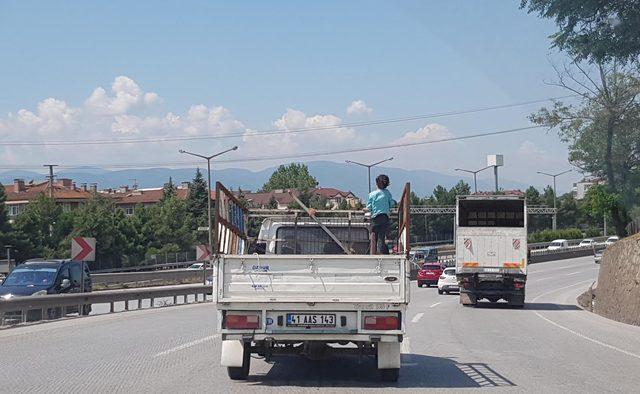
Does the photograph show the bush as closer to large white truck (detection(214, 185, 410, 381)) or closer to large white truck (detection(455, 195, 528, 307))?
large white truck (detection(455, 195, 528, 307))

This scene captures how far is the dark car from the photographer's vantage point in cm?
2373

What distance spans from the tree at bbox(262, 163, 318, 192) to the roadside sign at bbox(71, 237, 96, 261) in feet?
328

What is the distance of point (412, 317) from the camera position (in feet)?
78.4

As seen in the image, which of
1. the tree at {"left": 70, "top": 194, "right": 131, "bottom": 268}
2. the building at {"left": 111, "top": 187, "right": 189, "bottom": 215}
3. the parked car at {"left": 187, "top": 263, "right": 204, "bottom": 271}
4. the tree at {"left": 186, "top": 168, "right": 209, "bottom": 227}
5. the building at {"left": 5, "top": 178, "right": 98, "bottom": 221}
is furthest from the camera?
the building at {"left": 111, "top": 187, "right": 189, "bottom": 215}

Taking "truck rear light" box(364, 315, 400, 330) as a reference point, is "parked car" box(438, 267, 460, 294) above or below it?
below

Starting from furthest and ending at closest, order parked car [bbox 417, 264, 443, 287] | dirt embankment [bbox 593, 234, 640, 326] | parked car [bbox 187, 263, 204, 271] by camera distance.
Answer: parked car [bbox 187, 263, 204, 271] < parked car [bbox 417, 264, 443, 287] < dirt embankment [bbox 593, 234, 640, 326]

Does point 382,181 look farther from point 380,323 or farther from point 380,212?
point 380,323

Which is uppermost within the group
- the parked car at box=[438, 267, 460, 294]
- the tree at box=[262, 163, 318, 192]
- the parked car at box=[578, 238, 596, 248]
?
the tree at box=[262, 163, 318, 192]

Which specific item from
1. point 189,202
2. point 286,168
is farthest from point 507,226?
point 286,168

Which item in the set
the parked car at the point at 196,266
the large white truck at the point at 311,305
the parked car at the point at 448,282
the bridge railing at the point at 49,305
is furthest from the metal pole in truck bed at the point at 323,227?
the parked car at the point at 196,266

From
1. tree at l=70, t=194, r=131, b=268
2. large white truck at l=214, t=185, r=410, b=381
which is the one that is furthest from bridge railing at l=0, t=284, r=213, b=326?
tree at l=70, t=194, r=131, b=268

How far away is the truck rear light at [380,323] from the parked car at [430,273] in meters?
41.9

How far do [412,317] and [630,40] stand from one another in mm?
9233

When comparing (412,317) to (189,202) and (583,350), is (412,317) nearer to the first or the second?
(583,350)
